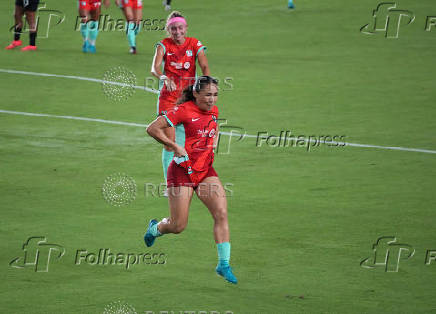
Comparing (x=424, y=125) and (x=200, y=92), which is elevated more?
(x=200, y=92)

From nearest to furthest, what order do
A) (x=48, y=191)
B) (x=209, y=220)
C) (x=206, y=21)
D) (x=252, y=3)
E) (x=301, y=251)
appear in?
(x=301, y=251) → (x=209, y=220) → (x=48, y=191) → (x=206, y=21) → (x=252, y=3)

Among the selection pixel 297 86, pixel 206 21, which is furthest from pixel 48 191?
pixel 206 21

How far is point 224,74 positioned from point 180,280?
13.5m

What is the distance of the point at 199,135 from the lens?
988cm

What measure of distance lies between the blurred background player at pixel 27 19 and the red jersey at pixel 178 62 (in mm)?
12254

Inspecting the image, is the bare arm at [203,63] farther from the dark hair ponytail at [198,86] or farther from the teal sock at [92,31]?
the teal sock at [92,31]

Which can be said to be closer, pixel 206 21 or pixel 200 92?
pixel 200 92

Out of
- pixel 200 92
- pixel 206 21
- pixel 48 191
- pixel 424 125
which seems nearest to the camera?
pixel 200 92

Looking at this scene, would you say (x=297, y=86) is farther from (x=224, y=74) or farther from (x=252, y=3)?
(x=252, y=3)
